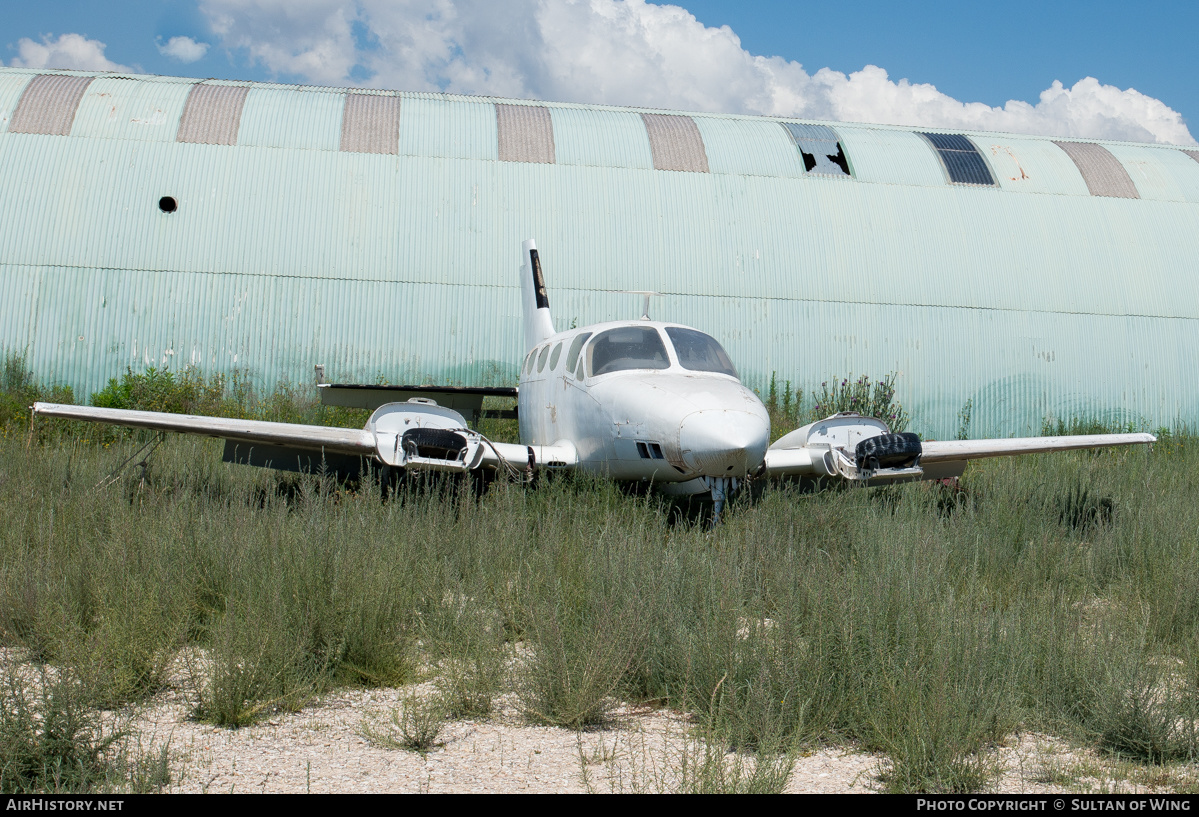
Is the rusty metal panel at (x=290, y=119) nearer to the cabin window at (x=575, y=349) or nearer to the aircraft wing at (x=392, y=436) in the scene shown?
the aircraft wing at (x=392, y=436)

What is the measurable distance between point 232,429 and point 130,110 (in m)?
13.5


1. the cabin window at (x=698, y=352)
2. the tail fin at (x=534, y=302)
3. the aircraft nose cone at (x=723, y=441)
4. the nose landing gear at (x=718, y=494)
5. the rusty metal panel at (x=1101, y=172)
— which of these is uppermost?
the rusty metal panel at (x=1101, y=172)

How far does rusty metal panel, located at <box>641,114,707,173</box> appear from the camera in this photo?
20438 millimetres

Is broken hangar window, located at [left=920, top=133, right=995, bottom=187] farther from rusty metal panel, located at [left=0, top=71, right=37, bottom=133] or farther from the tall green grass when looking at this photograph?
rusty metal panel, located at [left=0, top=71, right=37, bottom=133]

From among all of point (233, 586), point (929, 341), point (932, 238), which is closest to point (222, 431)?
point (233, 586)

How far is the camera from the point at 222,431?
9.89 meters

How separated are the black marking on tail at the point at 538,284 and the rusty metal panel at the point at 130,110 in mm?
10006

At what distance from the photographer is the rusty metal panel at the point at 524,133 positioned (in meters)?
20.1

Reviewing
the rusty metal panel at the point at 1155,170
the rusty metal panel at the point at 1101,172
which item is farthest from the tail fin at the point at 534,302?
the rusty metal panel at the point at 1155,170

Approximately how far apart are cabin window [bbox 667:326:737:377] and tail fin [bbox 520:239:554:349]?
4199 millimetres

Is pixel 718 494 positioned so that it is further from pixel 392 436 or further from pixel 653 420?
pixel 392 436

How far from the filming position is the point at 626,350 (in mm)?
9953

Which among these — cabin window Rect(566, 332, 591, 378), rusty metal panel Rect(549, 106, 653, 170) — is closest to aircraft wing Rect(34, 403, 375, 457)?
cabin window Rect(566, 332, 591, 378)

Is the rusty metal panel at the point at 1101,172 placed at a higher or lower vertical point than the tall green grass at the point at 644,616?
higher
